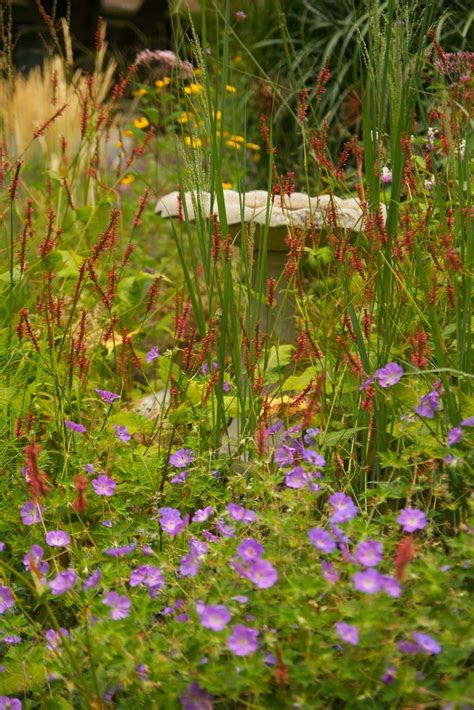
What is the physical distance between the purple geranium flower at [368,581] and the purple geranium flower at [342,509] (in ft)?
0.45

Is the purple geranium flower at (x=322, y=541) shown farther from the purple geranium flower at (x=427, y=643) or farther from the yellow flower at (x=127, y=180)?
the yellow flower at (x=127, y=180)

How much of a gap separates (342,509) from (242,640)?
0.29 metres

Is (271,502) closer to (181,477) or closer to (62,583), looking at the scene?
(181,477)

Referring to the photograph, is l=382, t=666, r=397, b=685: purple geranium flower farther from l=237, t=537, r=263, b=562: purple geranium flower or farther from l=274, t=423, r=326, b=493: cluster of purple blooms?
l=274, t=423, r=326, b=493: cluster of purple blooms


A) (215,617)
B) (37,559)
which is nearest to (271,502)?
(37,559)

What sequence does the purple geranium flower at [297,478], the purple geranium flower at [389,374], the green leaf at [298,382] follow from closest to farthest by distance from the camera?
the purple geranium flower at [297,478] → the purple geranium flower at [389,374] → the green leaf at [298,382]

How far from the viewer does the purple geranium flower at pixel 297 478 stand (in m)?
1.56

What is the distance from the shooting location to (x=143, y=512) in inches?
81.0

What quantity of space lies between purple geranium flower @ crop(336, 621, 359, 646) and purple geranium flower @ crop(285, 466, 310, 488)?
0.33 meters

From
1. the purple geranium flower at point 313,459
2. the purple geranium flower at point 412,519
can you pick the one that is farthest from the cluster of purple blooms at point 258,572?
the purple geranium flower at point 313,459

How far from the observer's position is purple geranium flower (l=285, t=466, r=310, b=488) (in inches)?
61.5

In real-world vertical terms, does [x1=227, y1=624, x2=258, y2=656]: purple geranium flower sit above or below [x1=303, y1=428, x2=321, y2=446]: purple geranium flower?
above

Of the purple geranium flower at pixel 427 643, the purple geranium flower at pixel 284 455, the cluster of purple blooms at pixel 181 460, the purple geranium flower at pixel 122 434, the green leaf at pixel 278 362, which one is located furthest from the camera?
the green leaf at pixel 278 362

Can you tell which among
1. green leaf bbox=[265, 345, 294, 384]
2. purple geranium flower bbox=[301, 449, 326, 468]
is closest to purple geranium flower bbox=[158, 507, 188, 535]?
purple geranium flower bbox=[301, 449, 326, 468]
